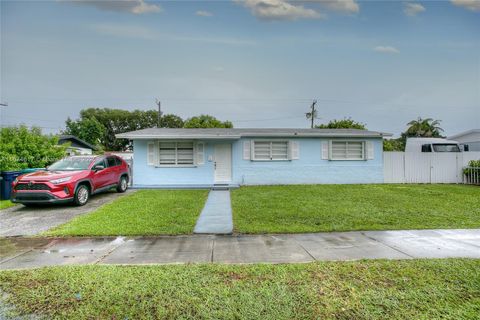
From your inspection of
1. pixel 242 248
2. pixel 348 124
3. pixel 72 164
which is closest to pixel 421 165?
pixel 242 248

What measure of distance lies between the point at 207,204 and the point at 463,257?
6674 millimetres

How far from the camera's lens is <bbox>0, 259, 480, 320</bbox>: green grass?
2.64 m

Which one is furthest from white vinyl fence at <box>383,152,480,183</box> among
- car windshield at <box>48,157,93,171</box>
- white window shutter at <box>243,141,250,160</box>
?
car windshield at <box>48,157,93,171</box>

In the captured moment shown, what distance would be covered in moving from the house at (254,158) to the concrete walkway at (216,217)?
138 inches

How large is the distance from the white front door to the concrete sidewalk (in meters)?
8.51

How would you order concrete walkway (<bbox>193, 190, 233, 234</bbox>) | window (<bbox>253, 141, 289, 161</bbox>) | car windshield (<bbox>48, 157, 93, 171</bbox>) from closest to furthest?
concrete walkway (<bbox>193, 190, 233, 234</bbox>), car windshield (<bbox>48, 157, 93, 171</bbox>), window (<bbox>253, 141, 289, 161</bbox>)

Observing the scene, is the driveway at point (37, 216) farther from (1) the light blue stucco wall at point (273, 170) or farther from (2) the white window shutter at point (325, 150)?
(2) the white window shutter at point (325, 150)

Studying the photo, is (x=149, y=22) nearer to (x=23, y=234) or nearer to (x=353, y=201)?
(x=23, y=234)

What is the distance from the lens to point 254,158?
1392 centimetres

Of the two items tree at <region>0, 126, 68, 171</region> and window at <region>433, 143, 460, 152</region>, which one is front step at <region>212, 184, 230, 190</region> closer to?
tree at <region>0, 126, 68, 171</region>

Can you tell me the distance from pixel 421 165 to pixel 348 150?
163 inches

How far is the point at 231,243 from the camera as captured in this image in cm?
493

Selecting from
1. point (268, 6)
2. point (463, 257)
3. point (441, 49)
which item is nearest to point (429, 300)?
point (463, 257)

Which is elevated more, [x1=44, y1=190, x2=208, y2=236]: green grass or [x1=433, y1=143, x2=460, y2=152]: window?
[x1=433, y1=143, x2=460, y2=152]: window
